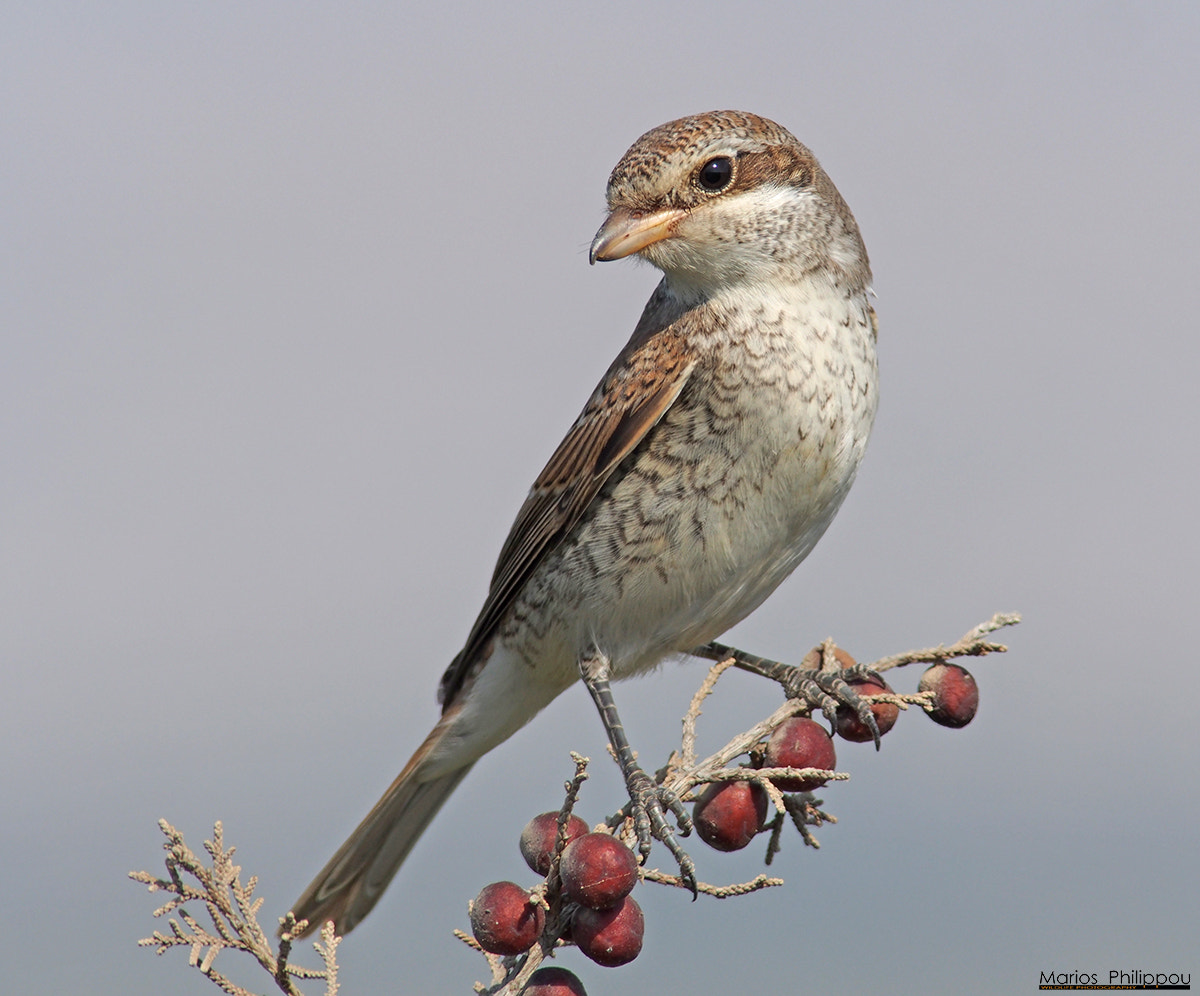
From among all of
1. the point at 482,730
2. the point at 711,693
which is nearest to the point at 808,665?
the point at 711,693

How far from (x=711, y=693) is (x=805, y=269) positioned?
4.56ft

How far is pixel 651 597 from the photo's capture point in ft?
12.9

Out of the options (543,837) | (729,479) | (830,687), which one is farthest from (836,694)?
(543,837)

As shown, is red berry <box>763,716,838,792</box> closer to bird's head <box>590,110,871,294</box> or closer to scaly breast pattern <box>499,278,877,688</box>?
scaly breast pattern <box>499,278,877,688</box>

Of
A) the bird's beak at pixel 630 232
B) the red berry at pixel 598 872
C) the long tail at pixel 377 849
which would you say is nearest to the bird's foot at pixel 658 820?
the red berry at pixel 598 872

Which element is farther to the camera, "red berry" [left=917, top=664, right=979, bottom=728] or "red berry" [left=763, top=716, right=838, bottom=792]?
"red berry" [left=917, top=664, right=979, bottom=728]

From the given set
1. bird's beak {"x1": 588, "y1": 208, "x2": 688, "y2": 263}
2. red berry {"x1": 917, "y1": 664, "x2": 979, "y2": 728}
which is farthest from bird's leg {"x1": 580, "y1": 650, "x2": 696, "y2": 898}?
bird's beak {"x1": 588, "y1": 208, "x2": 688, "y2": 263}

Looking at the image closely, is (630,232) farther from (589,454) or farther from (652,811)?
(652,811)

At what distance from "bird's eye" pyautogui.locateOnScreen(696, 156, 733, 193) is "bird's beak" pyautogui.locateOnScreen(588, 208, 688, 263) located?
13 cm

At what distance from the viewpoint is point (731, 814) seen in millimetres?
2977

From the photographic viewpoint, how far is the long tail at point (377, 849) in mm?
4148

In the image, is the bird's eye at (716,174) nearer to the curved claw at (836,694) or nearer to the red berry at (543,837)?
the curved claw at (836,694)

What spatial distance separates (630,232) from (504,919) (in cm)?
209

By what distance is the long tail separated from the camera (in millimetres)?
4148
